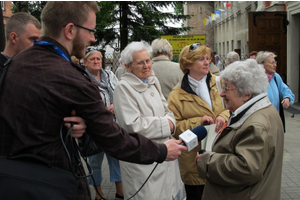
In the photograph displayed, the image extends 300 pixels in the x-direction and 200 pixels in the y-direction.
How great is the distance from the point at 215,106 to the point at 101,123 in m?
2.13

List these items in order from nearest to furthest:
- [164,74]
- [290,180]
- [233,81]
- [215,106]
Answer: [233,81] < [215,106] < [164,74] < [290,180]

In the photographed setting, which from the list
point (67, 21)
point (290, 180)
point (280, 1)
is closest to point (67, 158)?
point (67, 21)

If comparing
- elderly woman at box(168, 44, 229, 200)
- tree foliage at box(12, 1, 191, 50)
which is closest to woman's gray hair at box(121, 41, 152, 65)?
elderly woman at box(168, 44, 229, 200)

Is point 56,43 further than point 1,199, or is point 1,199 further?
point 56,43

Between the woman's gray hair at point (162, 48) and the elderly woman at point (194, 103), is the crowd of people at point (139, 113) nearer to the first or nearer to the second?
the elderly woman at point (194, 103)

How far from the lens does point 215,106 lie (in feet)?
12.2

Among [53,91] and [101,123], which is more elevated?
[53,91]

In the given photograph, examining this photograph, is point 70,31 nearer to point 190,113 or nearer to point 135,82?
point 135,82

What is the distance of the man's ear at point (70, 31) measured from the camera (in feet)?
6.14

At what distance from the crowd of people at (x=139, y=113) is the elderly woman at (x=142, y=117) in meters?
0.01

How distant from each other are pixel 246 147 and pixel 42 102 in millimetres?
1370

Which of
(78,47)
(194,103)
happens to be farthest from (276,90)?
(78,47)

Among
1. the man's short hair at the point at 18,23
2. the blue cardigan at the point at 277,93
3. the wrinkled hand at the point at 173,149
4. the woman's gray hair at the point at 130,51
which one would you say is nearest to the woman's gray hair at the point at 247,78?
the wrinkled hand at the point at 173,149

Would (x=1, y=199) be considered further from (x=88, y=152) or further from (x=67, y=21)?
(x=67, y=21)
